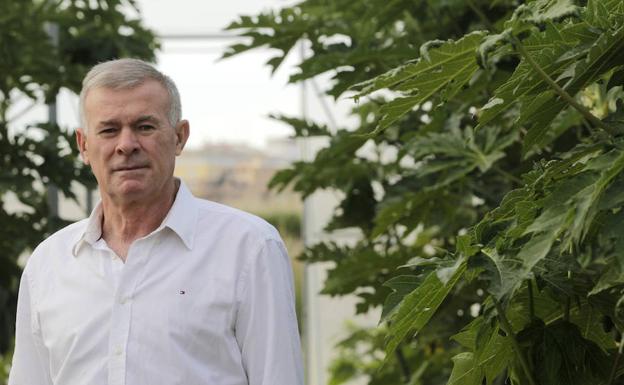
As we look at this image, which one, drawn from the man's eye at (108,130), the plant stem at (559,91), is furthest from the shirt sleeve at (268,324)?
the plant stem at (559,91)

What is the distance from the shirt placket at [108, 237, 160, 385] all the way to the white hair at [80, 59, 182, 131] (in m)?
0.26

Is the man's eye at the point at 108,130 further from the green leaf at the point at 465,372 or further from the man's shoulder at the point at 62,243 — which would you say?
the green leaf at the point at 465,372

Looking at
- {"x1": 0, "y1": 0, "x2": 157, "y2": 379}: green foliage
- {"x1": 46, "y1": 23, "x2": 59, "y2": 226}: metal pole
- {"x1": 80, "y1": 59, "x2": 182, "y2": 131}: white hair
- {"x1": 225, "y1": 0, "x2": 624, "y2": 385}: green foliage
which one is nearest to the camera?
{"x1": 225, "y1": 0, "x2": 624, "y2": 385}: green foliage

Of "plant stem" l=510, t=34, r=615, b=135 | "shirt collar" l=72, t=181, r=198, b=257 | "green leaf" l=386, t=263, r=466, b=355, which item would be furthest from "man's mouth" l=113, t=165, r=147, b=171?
"plant stem" l=510, t=34, r=615, b=135

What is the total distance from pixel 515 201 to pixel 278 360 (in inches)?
23.5

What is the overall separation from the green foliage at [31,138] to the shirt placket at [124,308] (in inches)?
94.0

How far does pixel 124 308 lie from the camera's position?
8.04ft

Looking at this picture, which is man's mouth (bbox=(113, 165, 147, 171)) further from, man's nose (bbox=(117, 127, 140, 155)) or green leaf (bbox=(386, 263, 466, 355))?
green leaf (bbox=(386, 263, 466, 355))

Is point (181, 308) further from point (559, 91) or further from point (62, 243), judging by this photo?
point (559, 91)

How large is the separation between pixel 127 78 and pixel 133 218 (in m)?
0.28

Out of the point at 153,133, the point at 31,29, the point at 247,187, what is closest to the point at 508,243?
the point at 153,133

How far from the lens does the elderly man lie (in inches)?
94.4

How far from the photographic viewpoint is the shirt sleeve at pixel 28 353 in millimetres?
2637

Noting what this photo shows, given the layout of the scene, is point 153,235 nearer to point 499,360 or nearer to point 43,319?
point 43,319
